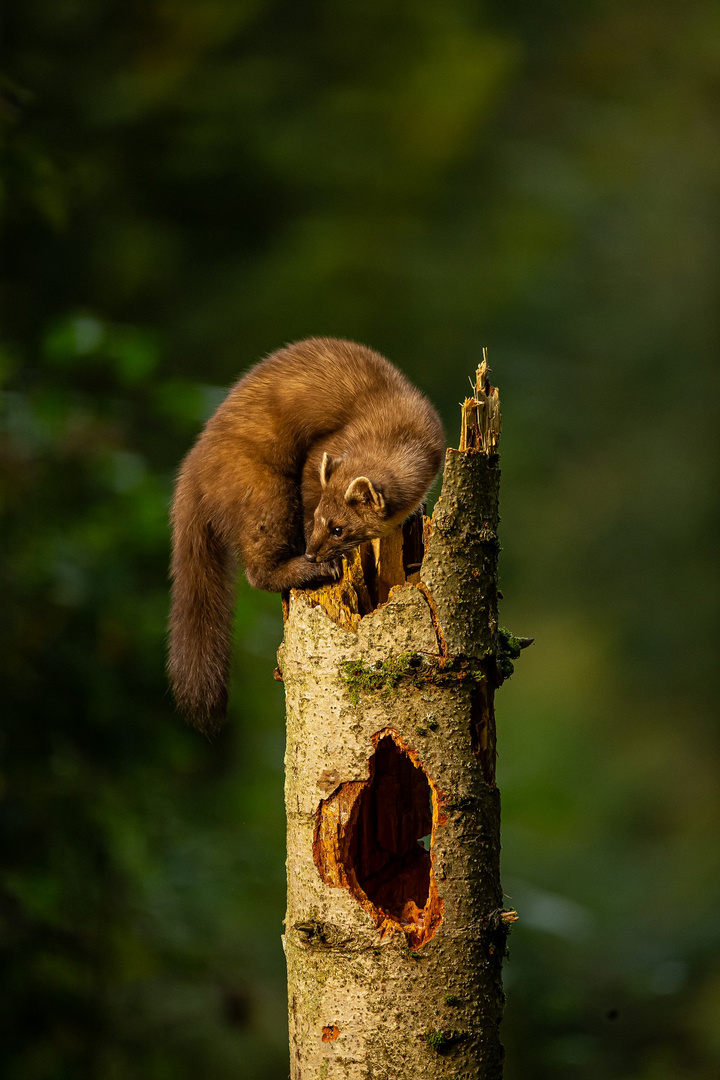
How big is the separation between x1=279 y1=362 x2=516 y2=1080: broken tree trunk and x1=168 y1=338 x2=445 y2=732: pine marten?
1.38 ft

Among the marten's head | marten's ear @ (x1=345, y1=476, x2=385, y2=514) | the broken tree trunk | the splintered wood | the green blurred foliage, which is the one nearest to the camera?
the broken tree trunk

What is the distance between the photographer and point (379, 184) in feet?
28.3

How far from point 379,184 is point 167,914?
19.8 feet

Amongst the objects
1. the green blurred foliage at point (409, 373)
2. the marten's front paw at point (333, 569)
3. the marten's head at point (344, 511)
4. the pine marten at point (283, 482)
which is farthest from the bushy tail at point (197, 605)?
the green blurred foliage at point (409, 373)

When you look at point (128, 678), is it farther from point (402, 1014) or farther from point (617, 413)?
point (617, 413)

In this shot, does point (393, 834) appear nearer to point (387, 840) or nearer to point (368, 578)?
point (387, 840)

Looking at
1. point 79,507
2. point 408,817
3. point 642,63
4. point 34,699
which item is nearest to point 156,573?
point 79,507

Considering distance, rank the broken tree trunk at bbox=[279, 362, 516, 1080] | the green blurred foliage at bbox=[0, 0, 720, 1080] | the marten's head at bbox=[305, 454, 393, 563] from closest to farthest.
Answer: the broken tree trunk at bbox=[279, 362, 516, 1080] < the marten's head at bbox=[305, 454, 393, 563] < the green blurred foliage at bbox=[0, 0, 720, 1080]

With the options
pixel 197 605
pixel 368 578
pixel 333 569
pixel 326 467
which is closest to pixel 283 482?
pixel 326 467

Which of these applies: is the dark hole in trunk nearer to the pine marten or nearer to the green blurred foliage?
the pine marten

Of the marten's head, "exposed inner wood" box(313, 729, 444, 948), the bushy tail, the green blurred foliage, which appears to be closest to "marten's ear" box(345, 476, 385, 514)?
the marten's head

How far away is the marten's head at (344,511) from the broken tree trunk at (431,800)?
1.46ft

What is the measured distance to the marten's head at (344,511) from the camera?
272 centimetres

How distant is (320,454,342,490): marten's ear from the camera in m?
2.90
